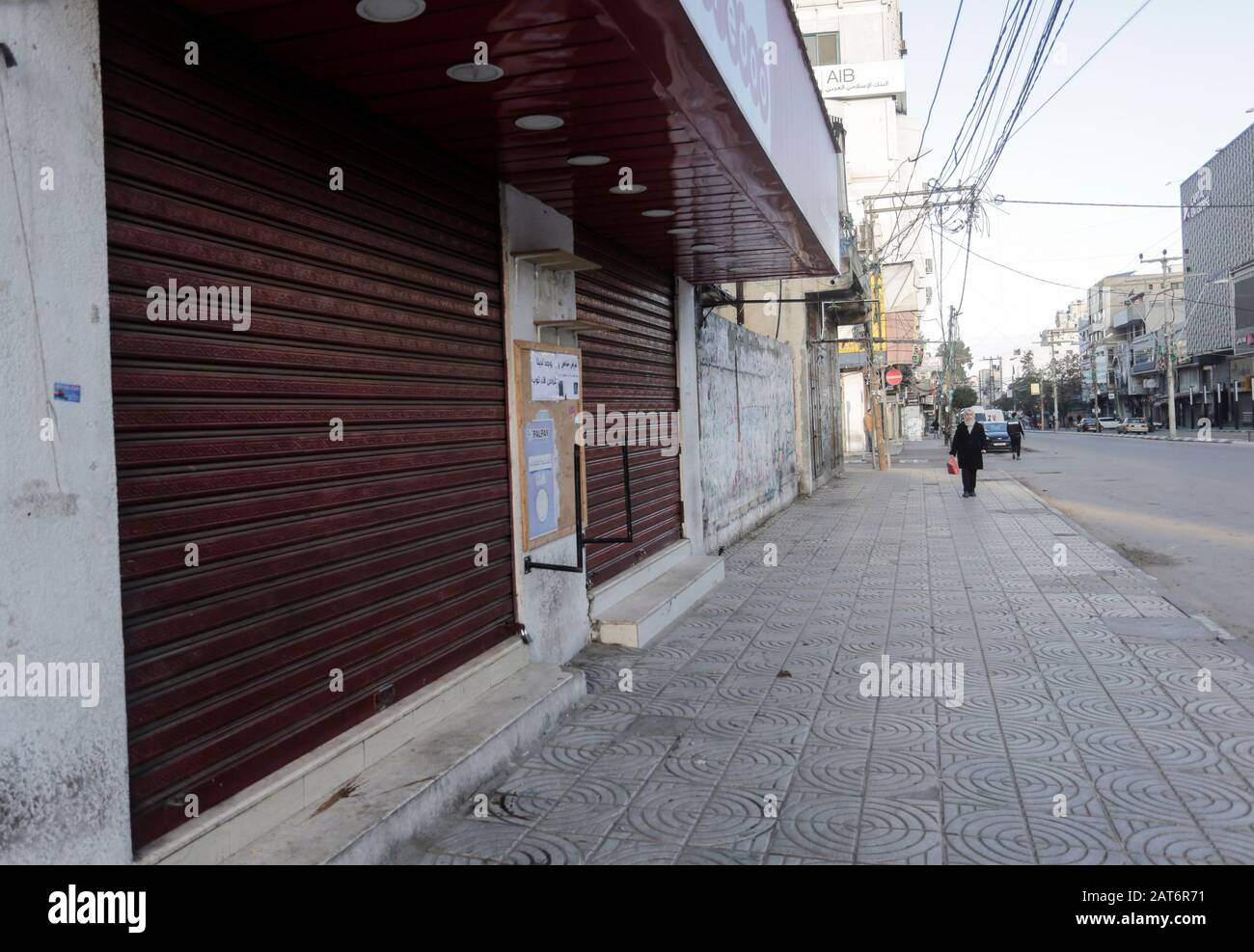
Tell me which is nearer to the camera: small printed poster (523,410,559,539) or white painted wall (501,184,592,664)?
white painted wall (501,184,592,664)

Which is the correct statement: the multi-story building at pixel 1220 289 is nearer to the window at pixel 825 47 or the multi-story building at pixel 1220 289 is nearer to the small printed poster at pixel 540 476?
the window at pixel 825 47

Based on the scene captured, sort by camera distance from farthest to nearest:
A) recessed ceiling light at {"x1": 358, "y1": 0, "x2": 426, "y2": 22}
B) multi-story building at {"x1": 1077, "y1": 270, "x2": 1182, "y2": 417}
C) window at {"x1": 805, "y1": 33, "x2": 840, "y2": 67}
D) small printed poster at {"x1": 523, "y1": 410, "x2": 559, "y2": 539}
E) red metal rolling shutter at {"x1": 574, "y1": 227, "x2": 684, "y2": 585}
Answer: multi-story building at {"x1": 1077, "y1": 270, "x2": 1182, "y2": 417}, window at {"x1": 805, "y1": 33, "x2": 840, "y2": 67}, red metal rolling shutter at {"x1": 574, "y1": 227, "x2": 684, "y2": 585}, small printed poster at {"x1": 523, "y1": 410, "x2": 559, "y2": 539}, recessed ceiling light at {"x1": 358, "y1": 0, "x2": 426, "y2": 22}

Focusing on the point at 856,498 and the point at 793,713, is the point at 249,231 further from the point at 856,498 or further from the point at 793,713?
the point at 856,498

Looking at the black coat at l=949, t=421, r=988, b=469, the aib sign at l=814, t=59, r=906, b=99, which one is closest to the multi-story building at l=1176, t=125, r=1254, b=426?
the aib sign at l=814, t=59, r=906, b=99

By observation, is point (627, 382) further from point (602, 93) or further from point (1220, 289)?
point (1220, 289)

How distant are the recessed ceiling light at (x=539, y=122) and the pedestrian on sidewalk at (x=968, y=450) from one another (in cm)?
1482

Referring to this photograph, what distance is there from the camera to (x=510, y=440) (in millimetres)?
6051

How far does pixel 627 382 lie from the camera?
869 centimetres

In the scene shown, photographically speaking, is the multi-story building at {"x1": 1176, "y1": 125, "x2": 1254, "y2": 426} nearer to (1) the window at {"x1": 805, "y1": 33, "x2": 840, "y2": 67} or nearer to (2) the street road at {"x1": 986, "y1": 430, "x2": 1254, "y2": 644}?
(1) the window at {"x1": 805, "y1": 33, "x2": 840, "y2": 67}

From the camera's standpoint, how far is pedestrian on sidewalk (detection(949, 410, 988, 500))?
60.5 feet

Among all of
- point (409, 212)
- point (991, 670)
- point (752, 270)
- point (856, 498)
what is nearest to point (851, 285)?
point (856, 498)

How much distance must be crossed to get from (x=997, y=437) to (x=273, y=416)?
3807 cm

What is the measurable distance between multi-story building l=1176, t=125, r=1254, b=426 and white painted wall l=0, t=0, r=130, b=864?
65501mm

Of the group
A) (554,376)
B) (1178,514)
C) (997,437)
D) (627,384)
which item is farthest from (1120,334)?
(554,376)
